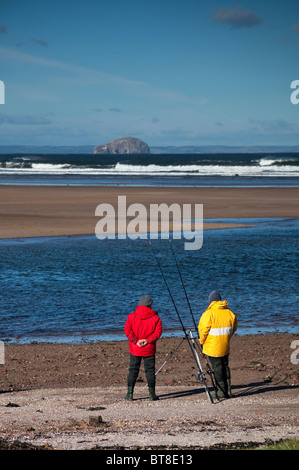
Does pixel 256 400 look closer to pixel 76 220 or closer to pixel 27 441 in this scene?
pixel 27 441

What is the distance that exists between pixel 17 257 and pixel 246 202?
1999 centimetres

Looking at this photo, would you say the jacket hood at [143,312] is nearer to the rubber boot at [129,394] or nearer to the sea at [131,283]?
the sea at [131,283]

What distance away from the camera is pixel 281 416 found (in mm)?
7465

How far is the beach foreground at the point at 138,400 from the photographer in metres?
6.61

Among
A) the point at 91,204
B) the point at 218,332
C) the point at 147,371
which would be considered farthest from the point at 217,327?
the point at 91,204

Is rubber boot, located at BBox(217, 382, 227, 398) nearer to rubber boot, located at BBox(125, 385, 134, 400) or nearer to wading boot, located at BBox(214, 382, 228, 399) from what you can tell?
wading boot, located at BBox(214, 382, 228, 399)

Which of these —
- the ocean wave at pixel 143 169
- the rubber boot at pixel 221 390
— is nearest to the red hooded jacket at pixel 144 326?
the rubber boot at pixel 221 390

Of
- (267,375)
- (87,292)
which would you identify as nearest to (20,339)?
(87,292)

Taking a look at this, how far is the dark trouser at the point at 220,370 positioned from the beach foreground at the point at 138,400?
0.23 m

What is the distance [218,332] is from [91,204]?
26.5 metres

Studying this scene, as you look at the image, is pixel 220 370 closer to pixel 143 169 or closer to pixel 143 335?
pixel 143 335

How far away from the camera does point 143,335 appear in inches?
323

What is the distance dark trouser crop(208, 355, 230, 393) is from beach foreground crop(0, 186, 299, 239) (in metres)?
16.3

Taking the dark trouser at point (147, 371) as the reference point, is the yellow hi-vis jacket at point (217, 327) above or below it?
above
